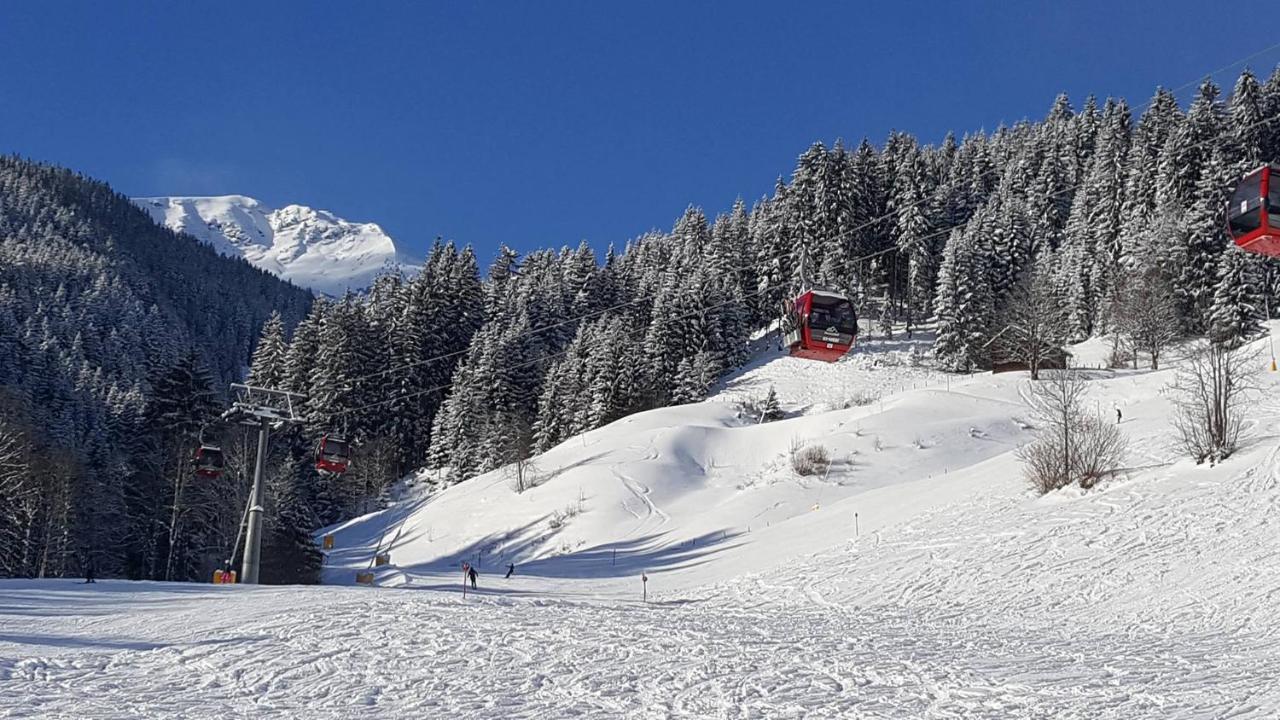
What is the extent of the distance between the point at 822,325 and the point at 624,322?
194 feet

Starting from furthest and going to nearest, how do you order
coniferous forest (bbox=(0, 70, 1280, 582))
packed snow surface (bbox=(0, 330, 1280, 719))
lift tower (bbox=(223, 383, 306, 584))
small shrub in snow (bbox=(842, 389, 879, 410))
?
small shrub in snow (bbox=(842, 389, 879, 410))
coniferous forest (bbox=(0, 70, 1280, 582))
lift tower (bbox=(223, 383, 306, 584))
packed snow surface (bbox=(0, 330, 1280, 719))

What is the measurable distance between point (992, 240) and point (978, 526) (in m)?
55.6

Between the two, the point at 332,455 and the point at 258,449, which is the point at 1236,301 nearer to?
the point at 332,455

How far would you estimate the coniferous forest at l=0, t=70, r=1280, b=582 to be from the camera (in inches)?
2109

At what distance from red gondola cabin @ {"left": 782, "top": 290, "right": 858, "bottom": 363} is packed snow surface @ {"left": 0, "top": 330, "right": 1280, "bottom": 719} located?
7126mm

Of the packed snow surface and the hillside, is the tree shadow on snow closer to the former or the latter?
the packed snow surface

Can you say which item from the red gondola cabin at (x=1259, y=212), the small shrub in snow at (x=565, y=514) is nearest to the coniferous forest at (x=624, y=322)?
the small shrub in snow at (x=565, y=514)

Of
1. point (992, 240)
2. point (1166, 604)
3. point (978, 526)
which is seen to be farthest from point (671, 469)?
point (992, 240)

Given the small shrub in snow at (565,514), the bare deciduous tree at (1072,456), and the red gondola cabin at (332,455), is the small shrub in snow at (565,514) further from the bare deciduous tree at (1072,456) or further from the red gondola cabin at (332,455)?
the bare deciduous tree at (1072,456)

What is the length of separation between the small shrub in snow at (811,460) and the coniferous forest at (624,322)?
435 inches

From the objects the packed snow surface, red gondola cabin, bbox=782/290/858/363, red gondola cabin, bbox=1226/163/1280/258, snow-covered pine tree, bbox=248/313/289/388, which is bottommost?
the packed snow surface

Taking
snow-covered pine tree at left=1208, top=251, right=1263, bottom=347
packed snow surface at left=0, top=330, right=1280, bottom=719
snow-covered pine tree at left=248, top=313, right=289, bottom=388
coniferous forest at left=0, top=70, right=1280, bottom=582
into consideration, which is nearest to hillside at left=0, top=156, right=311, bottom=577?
coniferous forest at left=0, top=70, right=1280, bottom=582

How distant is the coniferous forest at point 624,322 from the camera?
5356cm

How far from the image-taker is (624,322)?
279 feet
